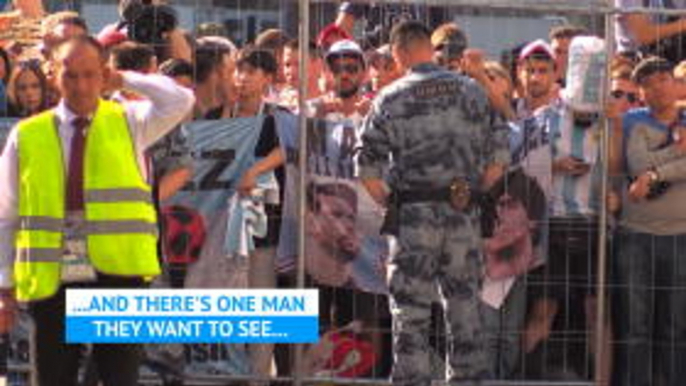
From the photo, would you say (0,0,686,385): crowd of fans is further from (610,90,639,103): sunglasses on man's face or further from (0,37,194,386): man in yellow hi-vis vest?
(0,37,194,386): man in yellow hi-vis vest

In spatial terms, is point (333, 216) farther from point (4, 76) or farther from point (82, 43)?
point (82, 43)

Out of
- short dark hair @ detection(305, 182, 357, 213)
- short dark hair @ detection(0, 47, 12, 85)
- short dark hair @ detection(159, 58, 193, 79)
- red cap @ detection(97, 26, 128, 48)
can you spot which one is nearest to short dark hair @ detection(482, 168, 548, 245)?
short dark hair @ detection(305, 182, 357, 213)

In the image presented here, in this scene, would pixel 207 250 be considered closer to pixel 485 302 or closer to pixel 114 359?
pixel 485 302

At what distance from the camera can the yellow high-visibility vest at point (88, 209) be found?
690cm

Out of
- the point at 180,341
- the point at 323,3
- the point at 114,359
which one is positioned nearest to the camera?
the point at 114,359

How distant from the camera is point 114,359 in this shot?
22.9 ft

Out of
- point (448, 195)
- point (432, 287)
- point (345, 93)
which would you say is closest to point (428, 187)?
point (448, 195)

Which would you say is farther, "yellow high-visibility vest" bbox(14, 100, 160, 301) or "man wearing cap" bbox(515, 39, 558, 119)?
"man wearing cap" bbox(515, 39, 558, 119)

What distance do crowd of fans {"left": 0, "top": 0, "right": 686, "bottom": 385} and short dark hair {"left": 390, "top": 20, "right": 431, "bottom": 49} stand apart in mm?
407

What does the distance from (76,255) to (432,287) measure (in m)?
2.45

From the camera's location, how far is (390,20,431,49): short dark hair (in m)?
8.84

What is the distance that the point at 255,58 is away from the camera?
9.33 meters

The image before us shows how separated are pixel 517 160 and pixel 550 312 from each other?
875 mm

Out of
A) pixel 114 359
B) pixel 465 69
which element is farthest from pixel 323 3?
pixel 114 359
